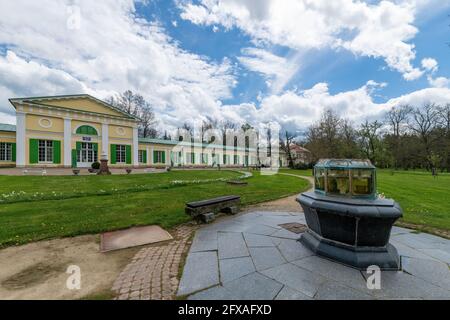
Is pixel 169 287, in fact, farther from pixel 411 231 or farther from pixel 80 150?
pixel 80 150

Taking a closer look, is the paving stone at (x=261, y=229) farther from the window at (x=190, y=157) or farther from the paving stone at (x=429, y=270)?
the window at (x=190, y=157)

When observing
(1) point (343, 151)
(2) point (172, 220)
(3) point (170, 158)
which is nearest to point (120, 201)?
(2) point (172, 220)

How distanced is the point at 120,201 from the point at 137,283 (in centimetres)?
594

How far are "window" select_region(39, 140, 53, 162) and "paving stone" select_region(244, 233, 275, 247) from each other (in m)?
30.1

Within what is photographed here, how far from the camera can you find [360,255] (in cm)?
312

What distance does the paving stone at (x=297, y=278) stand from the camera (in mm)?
2541

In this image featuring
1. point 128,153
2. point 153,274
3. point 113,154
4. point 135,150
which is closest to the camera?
point 153,274

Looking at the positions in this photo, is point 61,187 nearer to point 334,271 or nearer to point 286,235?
point 286,235

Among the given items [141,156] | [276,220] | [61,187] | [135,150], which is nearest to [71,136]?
[135,150]

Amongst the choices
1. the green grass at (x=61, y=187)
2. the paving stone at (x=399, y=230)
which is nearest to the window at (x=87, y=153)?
the green grass at (x=61, y=187)

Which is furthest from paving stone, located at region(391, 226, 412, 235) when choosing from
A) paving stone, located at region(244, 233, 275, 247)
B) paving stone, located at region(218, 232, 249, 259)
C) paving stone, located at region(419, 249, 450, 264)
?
paving stone, located at region(218, 232, 249, 259)

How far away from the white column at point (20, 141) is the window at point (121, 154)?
32.7ft

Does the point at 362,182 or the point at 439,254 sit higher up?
the point at 362,182

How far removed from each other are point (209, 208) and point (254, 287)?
10.5ft
